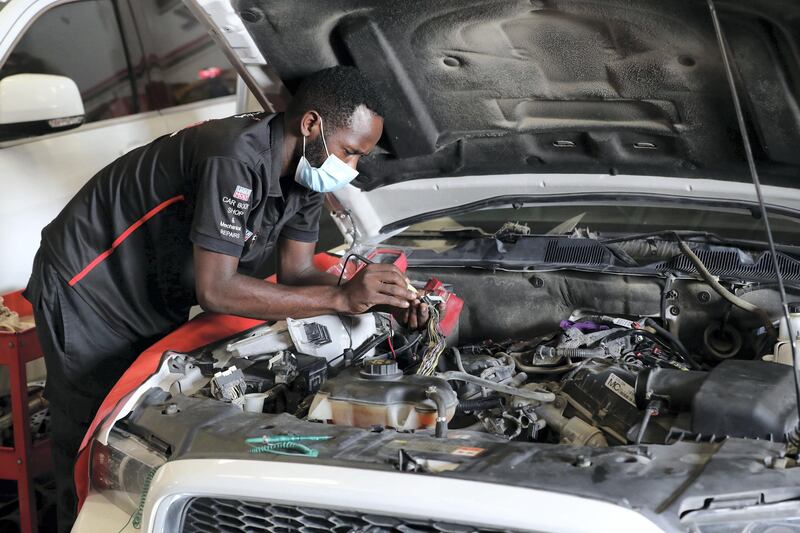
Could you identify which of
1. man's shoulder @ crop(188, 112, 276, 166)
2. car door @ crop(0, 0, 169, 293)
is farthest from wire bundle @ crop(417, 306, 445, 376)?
car door @ crop(0, 0, 169, 293)

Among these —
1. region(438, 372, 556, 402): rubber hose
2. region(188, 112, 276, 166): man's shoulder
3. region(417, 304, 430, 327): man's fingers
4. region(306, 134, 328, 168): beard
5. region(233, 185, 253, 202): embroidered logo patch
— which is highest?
region(188, 112, 276, 166): man's shoulder

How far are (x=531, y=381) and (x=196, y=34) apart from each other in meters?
4.06

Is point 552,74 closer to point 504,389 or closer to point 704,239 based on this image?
point 704,239

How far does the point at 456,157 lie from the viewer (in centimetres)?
273

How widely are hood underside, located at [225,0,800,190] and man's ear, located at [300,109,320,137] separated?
21 centimetres

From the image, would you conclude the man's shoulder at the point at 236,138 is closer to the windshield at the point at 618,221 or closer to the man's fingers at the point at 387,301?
the man's fingers at the point at 387,301

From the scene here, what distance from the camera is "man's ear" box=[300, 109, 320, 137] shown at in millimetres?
2270

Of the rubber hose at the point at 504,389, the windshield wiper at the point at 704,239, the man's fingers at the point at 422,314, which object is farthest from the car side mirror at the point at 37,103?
the windshield wiper at the point at 704,239

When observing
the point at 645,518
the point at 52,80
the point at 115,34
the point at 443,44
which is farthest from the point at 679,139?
the point at 115,34

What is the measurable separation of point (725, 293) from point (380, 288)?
964 millimetres

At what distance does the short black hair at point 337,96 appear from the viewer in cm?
227

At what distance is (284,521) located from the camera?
1.54 metres

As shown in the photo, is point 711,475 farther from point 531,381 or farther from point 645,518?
point 531,381

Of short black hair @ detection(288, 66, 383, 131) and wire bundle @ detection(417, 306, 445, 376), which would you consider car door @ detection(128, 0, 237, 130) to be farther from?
wire bundle @ detection(417, 306, 445, 376)
